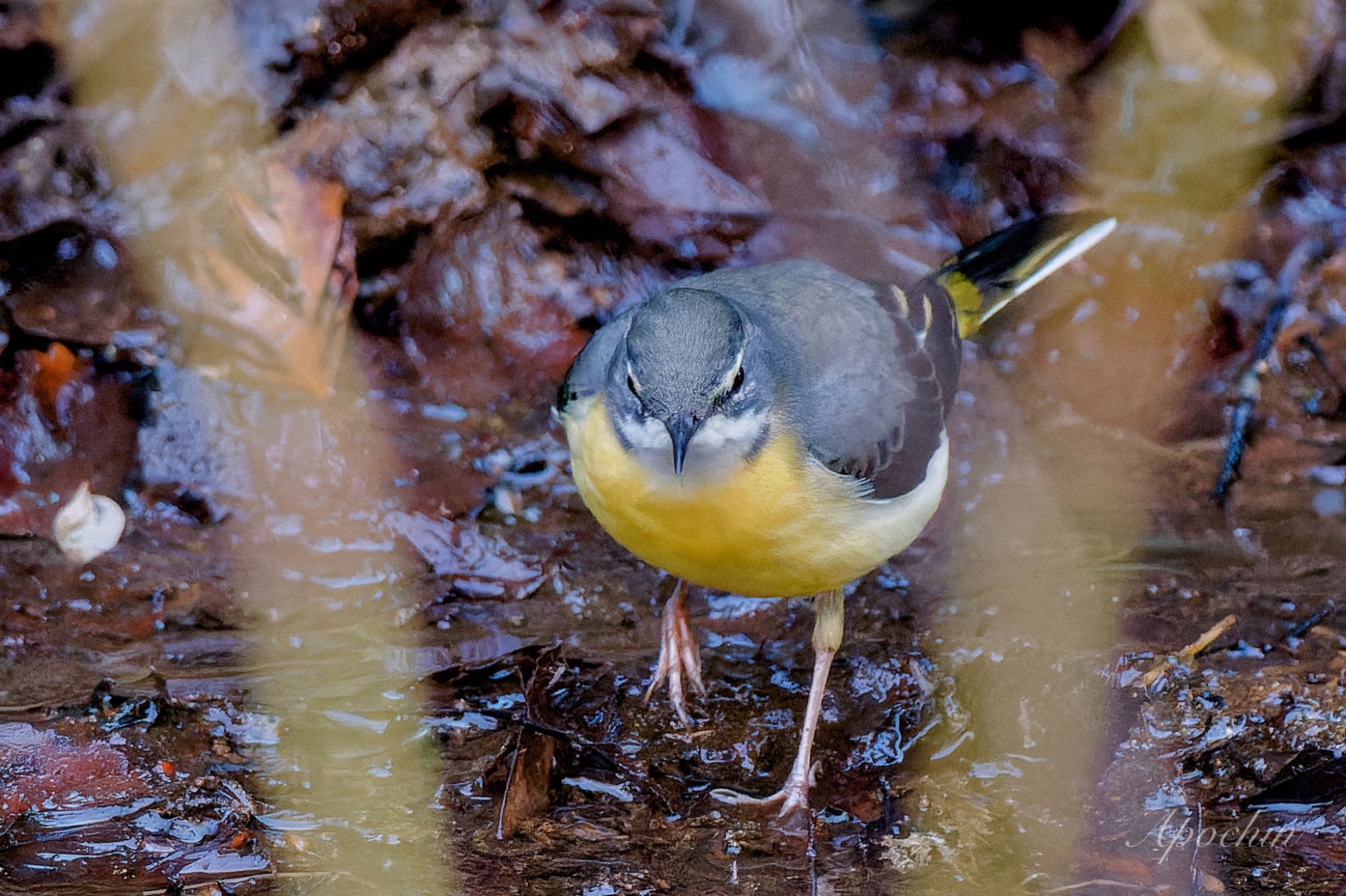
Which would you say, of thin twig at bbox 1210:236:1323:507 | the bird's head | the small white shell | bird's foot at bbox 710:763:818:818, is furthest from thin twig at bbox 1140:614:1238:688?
the small white shell

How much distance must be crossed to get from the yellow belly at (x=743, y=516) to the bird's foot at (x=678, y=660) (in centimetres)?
56

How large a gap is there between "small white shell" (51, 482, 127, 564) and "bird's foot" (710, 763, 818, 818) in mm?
3085

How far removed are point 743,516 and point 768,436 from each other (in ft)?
1.09

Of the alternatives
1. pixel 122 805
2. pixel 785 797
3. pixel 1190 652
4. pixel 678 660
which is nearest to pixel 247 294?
pixel 122 805

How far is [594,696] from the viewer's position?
5102 mm

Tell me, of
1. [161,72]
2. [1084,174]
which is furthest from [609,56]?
[1084,174]

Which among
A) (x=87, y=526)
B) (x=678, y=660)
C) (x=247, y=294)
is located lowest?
(x=678, y=660)

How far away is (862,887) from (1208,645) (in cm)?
213

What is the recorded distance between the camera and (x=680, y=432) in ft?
13.2

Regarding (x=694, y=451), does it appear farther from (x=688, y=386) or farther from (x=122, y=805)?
(x=122, y=805)

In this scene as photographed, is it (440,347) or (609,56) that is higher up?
(609,56)

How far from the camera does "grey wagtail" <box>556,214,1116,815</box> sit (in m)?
4.19

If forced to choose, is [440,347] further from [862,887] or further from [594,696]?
[862,887]

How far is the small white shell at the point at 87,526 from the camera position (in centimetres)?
563
